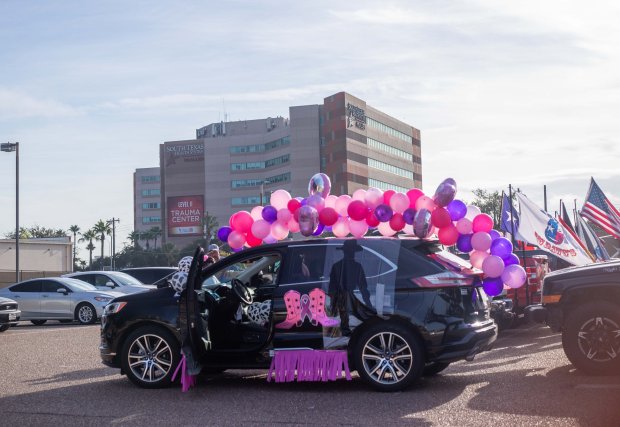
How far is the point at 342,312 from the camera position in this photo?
9.20 metres

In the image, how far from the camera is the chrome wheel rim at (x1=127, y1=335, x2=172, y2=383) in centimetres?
973

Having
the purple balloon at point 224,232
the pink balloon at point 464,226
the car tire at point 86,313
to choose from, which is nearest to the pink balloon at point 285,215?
the purple balloon at point 224,232

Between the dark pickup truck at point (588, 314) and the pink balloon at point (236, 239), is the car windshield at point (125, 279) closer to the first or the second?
the pink balloon at point (236, 239)

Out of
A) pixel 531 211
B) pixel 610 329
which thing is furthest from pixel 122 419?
pixel 531 211

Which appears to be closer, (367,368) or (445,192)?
(367,368)

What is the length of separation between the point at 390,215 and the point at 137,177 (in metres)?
167

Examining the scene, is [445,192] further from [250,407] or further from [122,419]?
[122,419]

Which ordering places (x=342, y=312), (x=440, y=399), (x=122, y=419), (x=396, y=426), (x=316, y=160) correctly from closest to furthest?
(x=396, y=426) < (x=122, y=419) < (x=440, y=399) < (x=342, y=312) < (x=316, y=160)

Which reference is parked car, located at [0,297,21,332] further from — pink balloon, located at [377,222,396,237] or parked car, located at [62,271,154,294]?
pink balloon, located at [377,222,396,237]

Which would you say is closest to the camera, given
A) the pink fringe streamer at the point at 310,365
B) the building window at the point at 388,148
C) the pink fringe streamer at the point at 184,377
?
the pink fringe streamer at the point at 310,365

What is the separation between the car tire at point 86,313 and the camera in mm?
23953

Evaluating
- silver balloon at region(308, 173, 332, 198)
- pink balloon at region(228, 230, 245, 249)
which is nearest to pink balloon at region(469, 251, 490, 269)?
silver balloon at region(308, 173, 332, 198)

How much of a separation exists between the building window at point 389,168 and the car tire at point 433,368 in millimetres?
115116

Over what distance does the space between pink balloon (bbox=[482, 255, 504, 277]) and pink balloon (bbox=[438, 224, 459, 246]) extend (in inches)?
19.3
